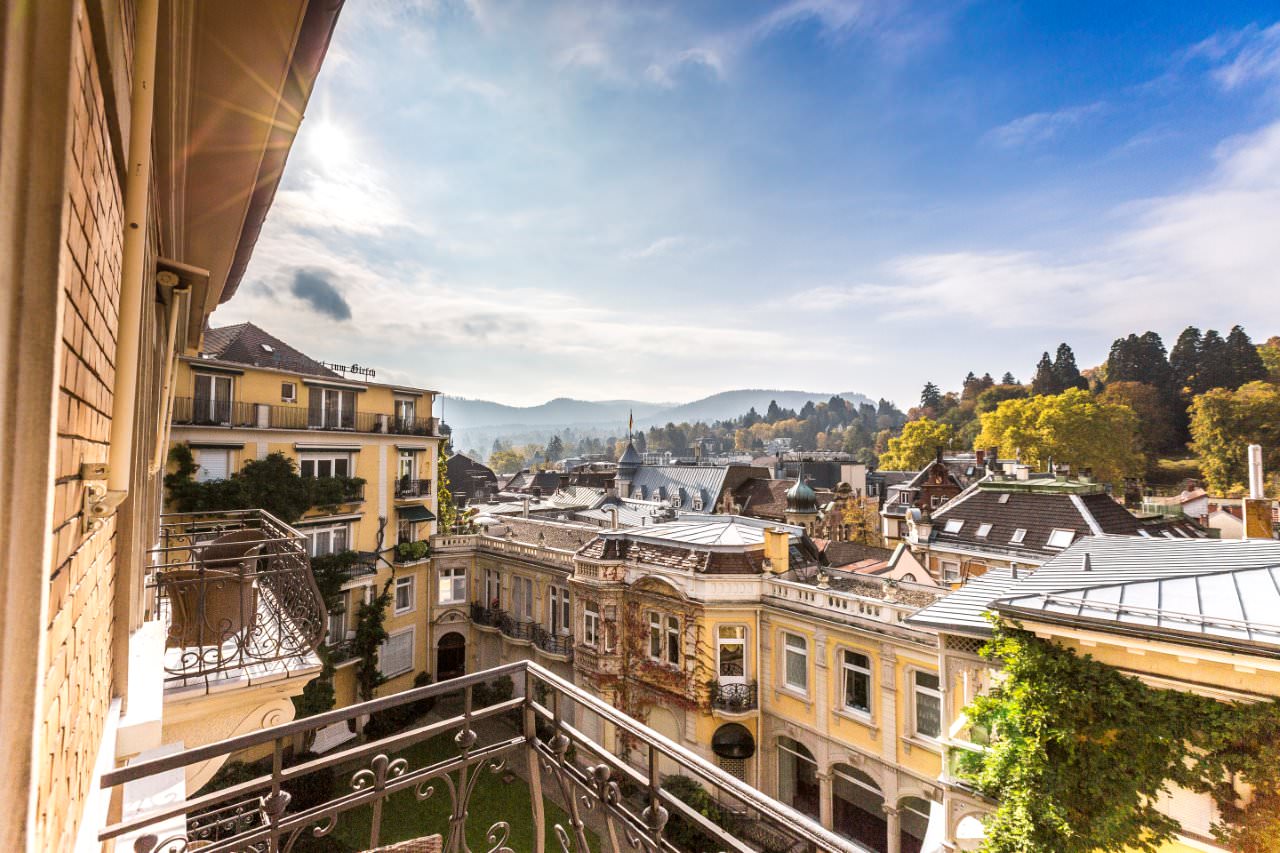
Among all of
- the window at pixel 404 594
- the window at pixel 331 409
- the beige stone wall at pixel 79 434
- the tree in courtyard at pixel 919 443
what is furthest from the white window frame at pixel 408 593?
the tree in courtyard at pixel 919 443

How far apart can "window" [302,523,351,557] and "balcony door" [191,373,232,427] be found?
14.3ft

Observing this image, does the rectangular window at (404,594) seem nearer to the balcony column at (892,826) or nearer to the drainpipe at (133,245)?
the balcony column at (892,826)

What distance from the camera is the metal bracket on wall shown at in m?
1.78

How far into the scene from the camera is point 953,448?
7450 centimetres

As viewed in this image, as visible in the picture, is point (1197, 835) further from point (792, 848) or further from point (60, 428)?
point (60, 428)

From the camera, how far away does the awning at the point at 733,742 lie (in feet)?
52.3

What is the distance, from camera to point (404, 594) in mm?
23234

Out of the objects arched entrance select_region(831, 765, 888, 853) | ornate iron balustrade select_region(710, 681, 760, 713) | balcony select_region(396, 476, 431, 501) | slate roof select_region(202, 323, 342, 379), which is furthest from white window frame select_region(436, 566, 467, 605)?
arched entrance select_region(831, 765, 888, 853)

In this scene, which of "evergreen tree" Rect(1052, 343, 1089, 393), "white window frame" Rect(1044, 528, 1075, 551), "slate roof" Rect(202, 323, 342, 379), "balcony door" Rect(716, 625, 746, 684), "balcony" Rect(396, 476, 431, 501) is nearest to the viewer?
"balcony door" Rect(716, 625, 746, 684)

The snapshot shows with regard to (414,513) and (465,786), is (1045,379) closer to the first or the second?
(414,513)

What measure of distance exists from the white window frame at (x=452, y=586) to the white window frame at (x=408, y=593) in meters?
1.28

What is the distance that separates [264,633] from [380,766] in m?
4.35

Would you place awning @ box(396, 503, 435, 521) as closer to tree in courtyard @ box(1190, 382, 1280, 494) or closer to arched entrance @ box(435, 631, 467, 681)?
arched entrance @ box(435, 631, 467, 681)

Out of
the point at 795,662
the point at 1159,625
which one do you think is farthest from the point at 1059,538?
the point at 1159,625
